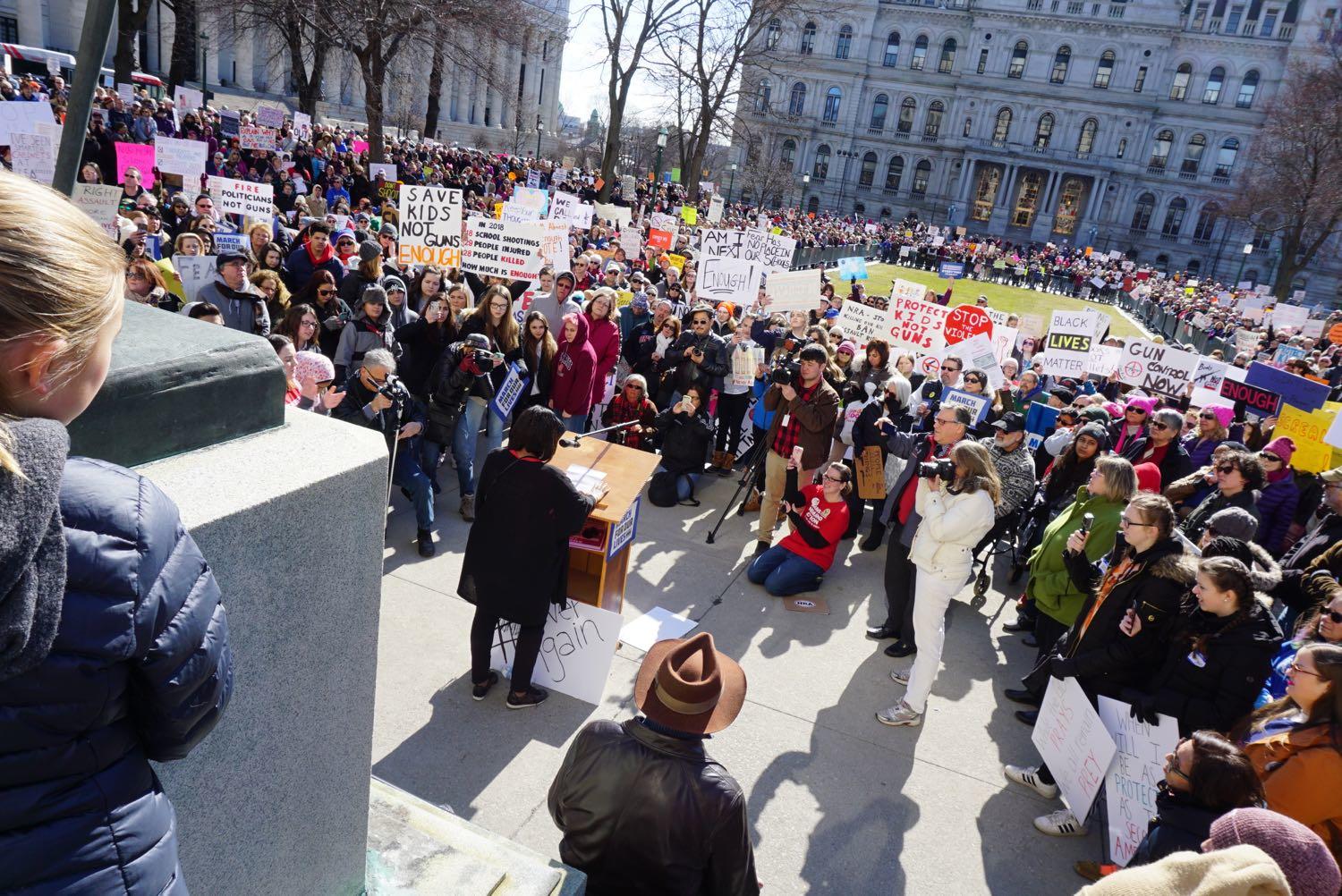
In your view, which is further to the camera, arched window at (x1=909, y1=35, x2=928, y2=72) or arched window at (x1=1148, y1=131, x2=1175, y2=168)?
arched window at (x1=909, y1=35, x2=928, y2=72)

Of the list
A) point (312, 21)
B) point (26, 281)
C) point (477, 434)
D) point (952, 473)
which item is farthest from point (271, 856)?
point (312, 21)

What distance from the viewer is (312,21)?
21562mm

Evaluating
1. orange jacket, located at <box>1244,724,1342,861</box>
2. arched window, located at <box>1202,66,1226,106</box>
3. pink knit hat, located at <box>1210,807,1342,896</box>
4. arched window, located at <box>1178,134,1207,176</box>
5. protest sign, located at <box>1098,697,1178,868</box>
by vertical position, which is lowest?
protest sign, located at <box>1098,697,1178,868</box>

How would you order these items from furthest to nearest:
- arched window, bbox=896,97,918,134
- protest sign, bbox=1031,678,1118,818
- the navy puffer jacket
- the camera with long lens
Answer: arched window, bbox=896,97,918,134, the camera with long lens, protest sign, bbox=1031,678,1118,818, the navy puffer jacket

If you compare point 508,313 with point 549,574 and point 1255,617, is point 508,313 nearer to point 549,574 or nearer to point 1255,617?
point 549,574

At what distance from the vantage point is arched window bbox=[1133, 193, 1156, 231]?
6712 centimetres

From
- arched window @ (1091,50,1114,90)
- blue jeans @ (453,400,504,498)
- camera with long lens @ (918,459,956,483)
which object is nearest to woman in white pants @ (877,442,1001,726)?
camera with long lens @ (918,459,956,483)

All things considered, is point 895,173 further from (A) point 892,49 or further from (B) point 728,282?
(B) point 728,282

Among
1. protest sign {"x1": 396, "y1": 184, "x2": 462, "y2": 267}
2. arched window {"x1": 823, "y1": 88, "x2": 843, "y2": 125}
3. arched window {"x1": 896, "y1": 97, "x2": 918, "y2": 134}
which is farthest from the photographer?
arched window {"x1": 823, "y1": 88, "x2": 843, "y2": 125}

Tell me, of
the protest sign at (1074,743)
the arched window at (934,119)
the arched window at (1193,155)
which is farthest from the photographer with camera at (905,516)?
the arched window at (1193,155)

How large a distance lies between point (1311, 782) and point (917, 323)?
303 inches

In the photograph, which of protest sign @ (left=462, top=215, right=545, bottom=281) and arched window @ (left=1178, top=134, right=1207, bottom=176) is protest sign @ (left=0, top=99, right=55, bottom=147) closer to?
protest sign @ (left=462, top=215, right=545, bottom=281)

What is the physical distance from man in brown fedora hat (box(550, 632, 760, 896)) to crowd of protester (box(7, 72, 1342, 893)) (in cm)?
6

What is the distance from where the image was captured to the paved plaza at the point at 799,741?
13.5ft
